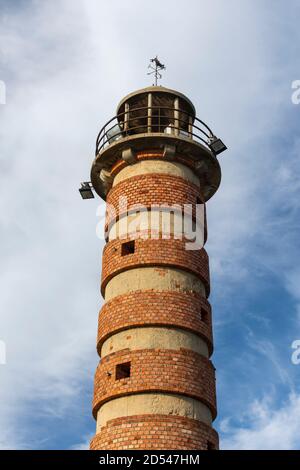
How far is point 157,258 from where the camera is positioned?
1709 cm

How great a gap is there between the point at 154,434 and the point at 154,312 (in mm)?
3335

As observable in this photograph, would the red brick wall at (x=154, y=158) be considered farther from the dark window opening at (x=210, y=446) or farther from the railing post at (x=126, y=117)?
the dark window opening at (x=210, y=446)

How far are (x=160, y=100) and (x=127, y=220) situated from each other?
18.1 feet

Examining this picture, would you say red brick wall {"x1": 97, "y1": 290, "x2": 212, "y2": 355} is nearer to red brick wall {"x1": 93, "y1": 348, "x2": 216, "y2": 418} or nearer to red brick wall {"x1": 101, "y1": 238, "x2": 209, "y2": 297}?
red brick wall {"x1": 93, "y1": 348, "x2": 216, "y2": 418}

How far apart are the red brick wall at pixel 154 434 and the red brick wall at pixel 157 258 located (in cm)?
447

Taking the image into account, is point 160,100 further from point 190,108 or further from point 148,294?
point 148,294

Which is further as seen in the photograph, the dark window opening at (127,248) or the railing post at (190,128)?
the railing post at (190,128)

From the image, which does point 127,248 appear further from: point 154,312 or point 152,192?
point 154,312

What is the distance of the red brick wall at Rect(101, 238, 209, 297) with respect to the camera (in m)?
17.1

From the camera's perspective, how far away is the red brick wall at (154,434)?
14.4 m

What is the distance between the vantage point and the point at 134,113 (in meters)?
22.0

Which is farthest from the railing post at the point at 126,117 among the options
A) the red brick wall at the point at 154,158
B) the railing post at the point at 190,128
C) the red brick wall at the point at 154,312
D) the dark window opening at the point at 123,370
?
the dark window opening at the point at 123,370

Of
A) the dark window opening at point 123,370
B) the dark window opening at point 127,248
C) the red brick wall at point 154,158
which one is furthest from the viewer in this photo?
the red brick wall at point 154,158
